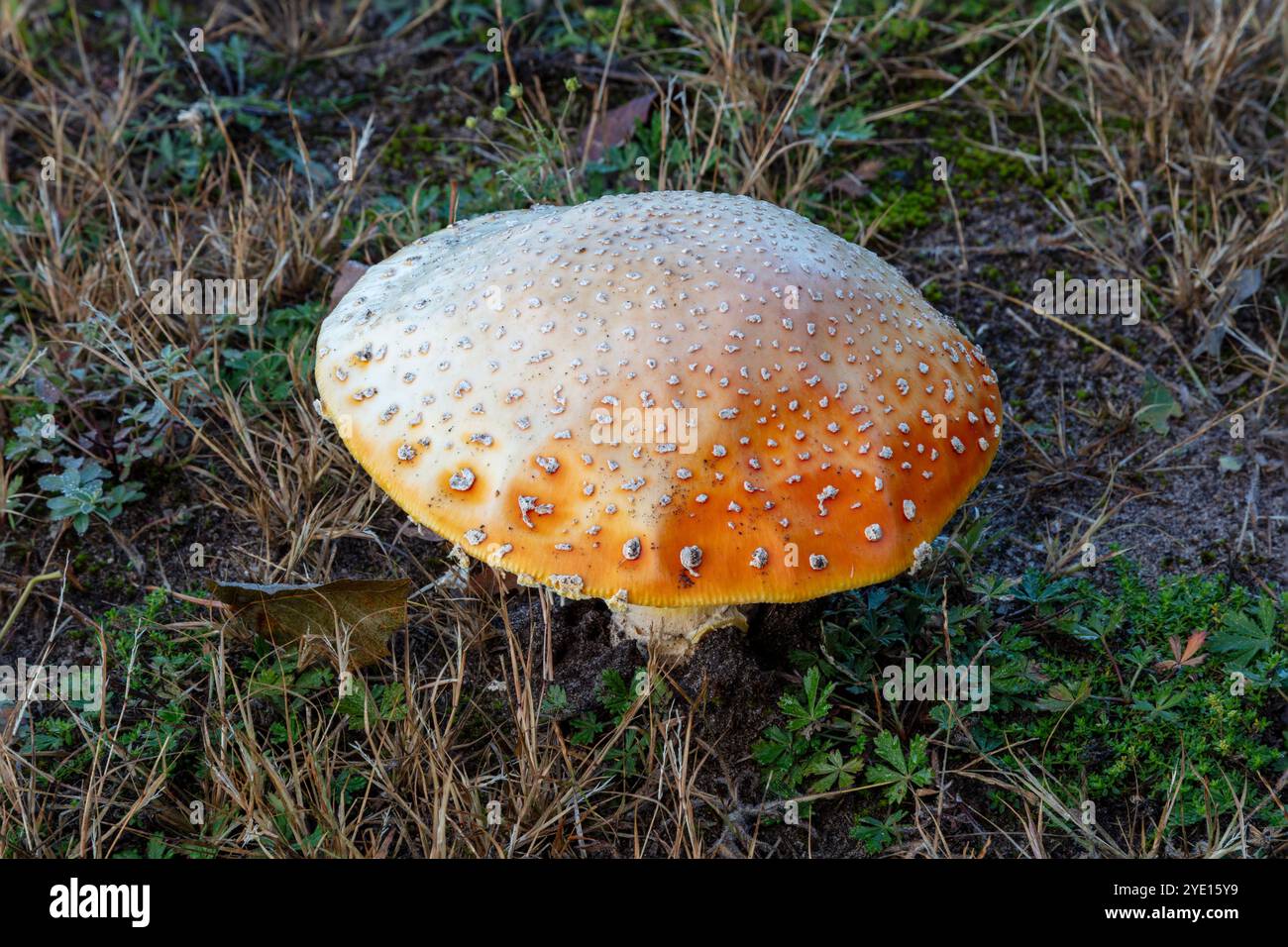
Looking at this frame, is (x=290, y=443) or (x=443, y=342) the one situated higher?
(x=443, y=342)

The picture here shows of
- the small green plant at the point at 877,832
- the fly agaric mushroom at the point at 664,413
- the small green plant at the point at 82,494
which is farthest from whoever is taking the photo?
the small green plant at the point at 82,494

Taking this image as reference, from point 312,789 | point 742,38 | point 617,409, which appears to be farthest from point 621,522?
point 742,38

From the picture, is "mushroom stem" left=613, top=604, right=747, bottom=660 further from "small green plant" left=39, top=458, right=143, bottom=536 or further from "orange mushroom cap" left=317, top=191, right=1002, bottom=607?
"small green plant" left=39, top=458, right=143, bottom=536

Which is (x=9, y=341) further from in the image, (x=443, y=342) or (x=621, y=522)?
→ (x=621, y=522)
